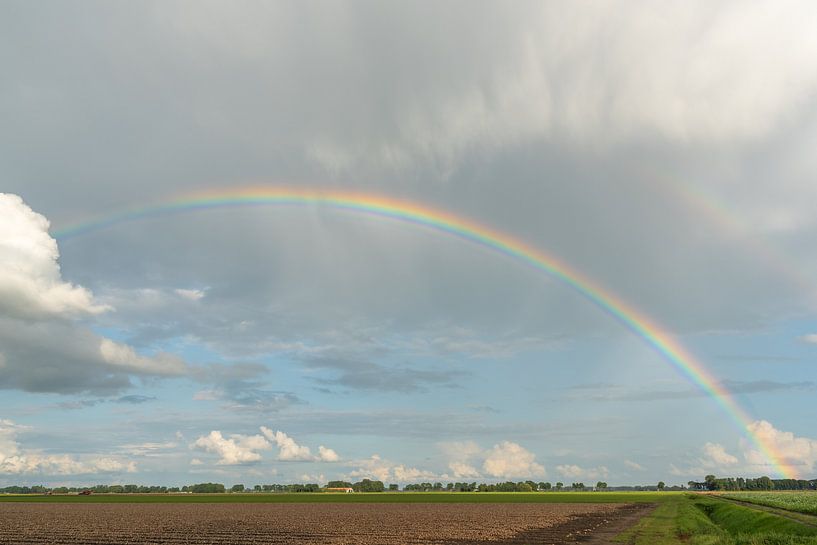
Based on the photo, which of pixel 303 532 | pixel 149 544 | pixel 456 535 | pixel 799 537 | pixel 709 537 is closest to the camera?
pixel 799 537

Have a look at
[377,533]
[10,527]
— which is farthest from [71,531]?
[377,533]

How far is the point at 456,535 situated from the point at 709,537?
74.1 feet

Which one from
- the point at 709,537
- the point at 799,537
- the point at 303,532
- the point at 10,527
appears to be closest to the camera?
the point at 799,537

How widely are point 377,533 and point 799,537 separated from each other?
35703 millimetres

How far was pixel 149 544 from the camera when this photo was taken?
47.5m

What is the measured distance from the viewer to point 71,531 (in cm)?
5984

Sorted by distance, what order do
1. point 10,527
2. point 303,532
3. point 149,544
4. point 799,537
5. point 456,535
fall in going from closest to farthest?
1. point 799,537
2. point 149,544
3. point 456,535
4. point 303,532
5. point 10,527

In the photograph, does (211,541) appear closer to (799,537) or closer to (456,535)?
(456,535)

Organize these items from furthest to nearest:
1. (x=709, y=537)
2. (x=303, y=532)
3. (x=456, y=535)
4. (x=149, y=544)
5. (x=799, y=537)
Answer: (x=303, y=532) < (x=456, y=535) < (x=709, y=537) < (x=149, y=544) < (x=799, y=537)

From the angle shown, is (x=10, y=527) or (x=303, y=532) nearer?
(x=303, y=532)

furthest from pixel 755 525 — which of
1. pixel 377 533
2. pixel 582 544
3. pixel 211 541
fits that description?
A: pixel 211 541

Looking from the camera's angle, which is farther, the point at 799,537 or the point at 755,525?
the point at 755,525

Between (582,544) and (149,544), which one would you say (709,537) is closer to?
(582,544)

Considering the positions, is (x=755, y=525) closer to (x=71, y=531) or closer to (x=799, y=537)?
(x=799, y=537)
